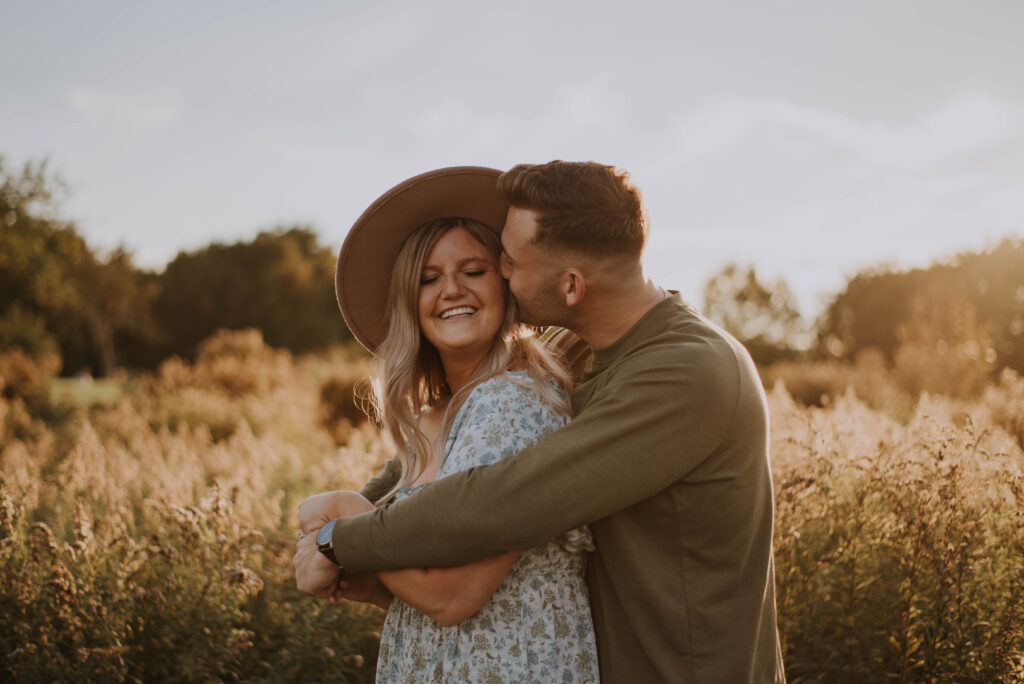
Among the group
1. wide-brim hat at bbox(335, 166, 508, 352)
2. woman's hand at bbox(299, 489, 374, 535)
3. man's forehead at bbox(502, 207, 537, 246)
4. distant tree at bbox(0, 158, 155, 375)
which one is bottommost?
woman's hand at bbox(299, 489, 374, 535)

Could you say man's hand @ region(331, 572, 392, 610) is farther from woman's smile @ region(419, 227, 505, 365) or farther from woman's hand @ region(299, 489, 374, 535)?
woman's smile @ region(419, 227, 505, 365)

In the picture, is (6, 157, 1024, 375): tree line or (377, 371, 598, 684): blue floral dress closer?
(377, 371, 598, 684): blue floral dress

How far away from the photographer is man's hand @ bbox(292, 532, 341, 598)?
2113mm

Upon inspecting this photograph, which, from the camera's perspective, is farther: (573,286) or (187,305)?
(187,305)

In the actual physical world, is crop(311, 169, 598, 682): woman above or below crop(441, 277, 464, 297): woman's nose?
below

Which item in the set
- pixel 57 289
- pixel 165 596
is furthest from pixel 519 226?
pixel 57 289

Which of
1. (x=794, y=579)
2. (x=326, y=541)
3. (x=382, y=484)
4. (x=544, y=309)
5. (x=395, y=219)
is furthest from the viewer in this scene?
(x=794, y=579)

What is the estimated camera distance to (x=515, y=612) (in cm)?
197

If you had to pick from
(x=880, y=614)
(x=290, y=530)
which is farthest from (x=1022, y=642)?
(x=290, y=530)

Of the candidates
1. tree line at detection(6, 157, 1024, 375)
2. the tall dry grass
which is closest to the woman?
the tall dry grass

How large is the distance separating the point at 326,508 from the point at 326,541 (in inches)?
6.5

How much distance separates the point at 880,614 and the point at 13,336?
3040 centimetres

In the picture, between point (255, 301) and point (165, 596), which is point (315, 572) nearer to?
point (165, 596)

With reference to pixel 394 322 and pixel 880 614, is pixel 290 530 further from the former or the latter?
pixel 880 614
